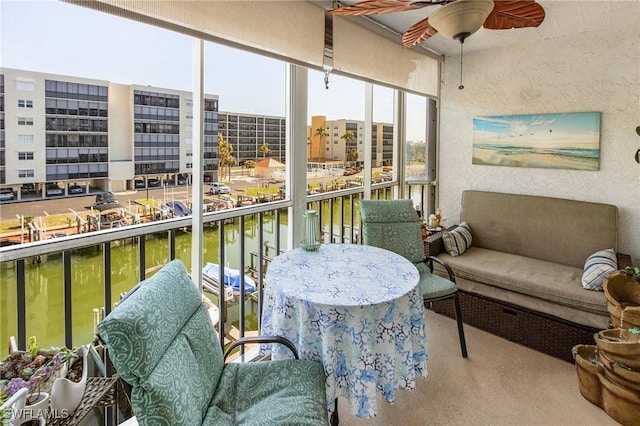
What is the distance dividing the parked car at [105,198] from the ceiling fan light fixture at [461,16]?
1791 mm

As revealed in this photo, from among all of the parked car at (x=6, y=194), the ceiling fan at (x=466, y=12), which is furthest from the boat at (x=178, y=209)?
the ceiling fan at (x=466, y=12)

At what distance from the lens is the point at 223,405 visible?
1.47 m

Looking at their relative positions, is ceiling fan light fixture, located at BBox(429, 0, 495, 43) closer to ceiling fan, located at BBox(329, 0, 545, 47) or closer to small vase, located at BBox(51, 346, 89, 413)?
ceiling fan, located at BBox(329, 0, 545, 47)

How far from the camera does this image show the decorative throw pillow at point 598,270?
2.47 m

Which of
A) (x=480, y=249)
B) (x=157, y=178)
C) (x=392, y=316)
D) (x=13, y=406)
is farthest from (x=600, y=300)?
(x=13, y=406)

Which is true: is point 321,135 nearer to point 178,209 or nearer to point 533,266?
point 178,209

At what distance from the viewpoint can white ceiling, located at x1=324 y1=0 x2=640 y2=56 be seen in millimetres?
2641

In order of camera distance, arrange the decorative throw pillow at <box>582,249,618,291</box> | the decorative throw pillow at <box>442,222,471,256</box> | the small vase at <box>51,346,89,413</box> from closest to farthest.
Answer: the small vase at <box>51,346,89,413</box> < the decorative throw pillow at <box>582,249,618,291</box> < the decorative throw pillow at <box>442,222,471,256</box>

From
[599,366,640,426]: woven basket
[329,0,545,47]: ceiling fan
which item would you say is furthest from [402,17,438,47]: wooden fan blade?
[599,366,640,426]: woven basket

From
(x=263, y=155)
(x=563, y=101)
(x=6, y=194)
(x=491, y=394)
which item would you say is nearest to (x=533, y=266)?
(x=491, y=394)

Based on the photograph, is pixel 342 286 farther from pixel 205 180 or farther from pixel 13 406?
pixel 13 406

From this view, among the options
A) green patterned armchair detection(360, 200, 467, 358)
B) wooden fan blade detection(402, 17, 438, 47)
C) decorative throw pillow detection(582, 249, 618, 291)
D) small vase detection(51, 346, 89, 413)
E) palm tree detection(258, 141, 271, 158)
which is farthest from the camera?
green patterned armchair detection(360, 200, 467, 358)

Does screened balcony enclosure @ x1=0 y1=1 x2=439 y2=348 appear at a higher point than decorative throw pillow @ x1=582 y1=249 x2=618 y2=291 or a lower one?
higher

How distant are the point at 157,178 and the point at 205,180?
1.04 ft
